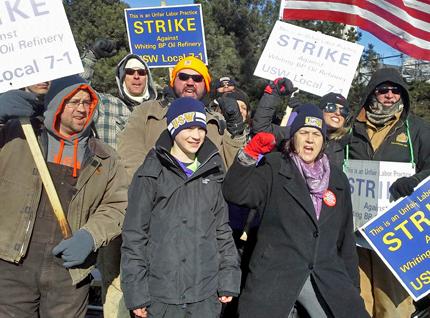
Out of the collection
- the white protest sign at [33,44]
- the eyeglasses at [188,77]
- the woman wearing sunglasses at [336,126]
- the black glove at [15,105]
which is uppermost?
the white protest sign at [33,44]

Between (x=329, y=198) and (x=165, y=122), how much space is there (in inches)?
53.4

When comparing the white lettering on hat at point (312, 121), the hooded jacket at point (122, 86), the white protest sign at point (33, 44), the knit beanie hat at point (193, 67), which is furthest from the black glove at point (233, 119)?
the white protest sign at point (33, 44)

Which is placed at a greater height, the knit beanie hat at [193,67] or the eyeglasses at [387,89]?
the knit beanie hat at [193,67]

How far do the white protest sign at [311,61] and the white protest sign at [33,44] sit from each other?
99.1 inches

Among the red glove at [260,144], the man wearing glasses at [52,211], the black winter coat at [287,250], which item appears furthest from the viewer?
the black winter coat at [287,250]

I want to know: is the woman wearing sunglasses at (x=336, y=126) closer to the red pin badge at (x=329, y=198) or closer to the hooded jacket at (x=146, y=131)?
the red pin badge at (x=329, y=198)

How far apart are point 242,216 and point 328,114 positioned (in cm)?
135

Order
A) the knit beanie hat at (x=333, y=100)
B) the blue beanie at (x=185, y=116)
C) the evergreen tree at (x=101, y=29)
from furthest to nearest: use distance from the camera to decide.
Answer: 1. the evergreen tree at (x=101, y=29)
2. the knit beanie hat at (x=333, y=100)
3. the blue beanie at (x=185, y=116)

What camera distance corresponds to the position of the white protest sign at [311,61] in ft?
17.7

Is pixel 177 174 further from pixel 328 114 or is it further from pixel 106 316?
pixel 328 114

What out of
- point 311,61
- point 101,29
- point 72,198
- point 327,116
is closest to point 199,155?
point 72,198

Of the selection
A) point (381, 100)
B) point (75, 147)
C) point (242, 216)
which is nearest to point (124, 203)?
point (75, 147)

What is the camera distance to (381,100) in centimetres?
434

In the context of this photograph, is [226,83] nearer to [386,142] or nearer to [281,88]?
[281,88]
